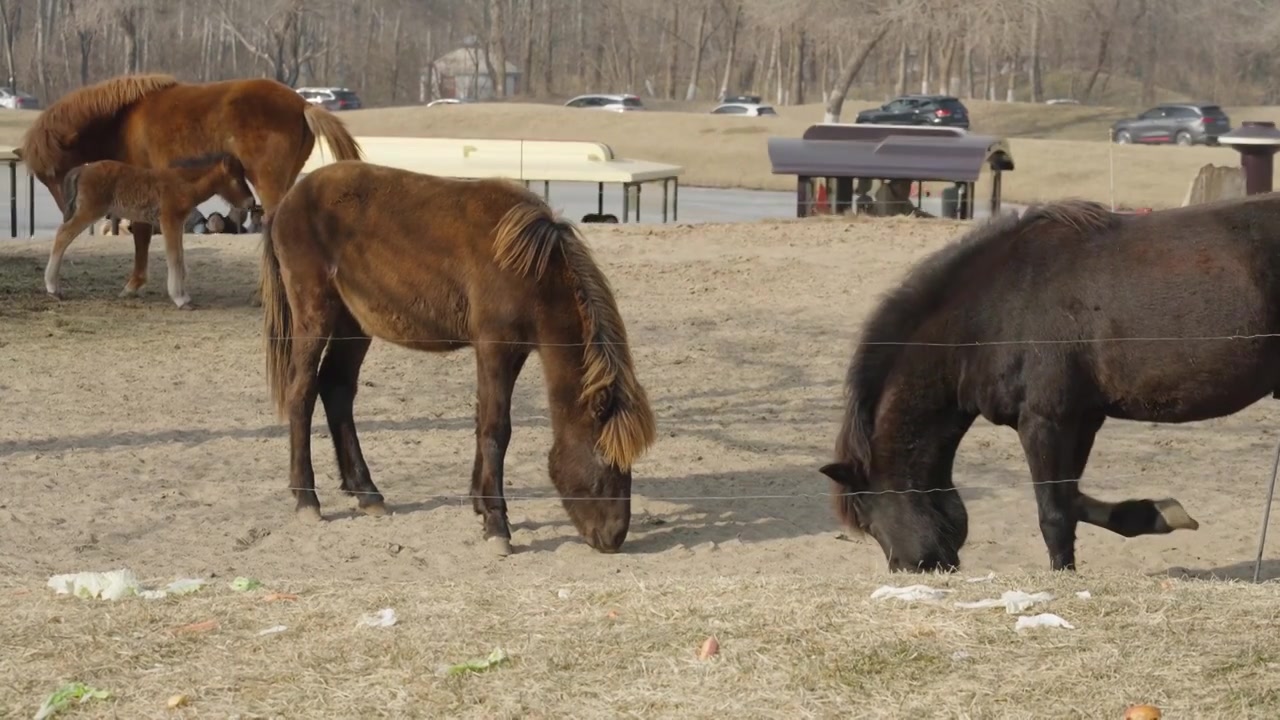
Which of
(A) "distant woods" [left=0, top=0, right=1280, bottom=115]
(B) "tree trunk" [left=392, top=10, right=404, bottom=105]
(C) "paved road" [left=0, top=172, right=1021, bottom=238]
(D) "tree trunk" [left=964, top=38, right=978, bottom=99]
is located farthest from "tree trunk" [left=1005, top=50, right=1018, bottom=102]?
(C) "paved road" [left=0, top=172, right=1021, bottom=238]

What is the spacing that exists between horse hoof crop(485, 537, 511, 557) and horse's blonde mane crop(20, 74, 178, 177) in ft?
26.9

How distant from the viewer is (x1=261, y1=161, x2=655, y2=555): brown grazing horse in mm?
7434

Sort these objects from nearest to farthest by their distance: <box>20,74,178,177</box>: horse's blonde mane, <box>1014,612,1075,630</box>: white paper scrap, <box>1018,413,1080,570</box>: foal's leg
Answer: <box>1014,612,1075,630</box>: white paper scrap < <box>1018,413,1080,570</box>: foal's leg < <box>20,74,178,177</box>: horse's blonde mane

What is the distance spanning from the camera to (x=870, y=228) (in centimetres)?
1797

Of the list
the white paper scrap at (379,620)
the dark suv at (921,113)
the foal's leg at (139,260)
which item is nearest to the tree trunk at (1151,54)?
the dark suv at (921,113)

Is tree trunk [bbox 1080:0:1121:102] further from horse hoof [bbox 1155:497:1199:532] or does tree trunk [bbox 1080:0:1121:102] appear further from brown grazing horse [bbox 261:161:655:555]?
horse hoof [bbox 1155:497:1199:532]

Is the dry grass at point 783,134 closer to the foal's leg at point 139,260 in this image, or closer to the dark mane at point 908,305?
the foal's leg at point 139,260

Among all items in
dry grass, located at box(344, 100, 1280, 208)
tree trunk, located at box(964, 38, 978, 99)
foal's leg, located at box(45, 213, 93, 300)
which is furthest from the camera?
tree trunk, located at box(964, 38, 978, 99)

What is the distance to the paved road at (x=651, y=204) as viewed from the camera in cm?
2802

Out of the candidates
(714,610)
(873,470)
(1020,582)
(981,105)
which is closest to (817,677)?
(714,610)

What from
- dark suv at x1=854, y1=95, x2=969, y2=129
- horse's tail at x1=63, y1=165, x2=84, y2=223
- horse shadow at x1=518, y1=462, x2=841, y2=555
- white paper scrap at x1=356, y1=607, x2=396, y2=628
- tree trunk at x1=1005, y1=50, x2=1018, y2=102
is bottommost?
horse shadow at x1=518, y1=462, x2=841, y2=555

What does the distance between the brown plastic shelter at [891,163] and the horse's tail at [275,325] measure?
43.4 feet

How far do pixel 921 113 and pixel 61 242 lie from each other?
40895 millimetres

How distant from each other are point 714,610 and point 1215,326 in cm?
268
